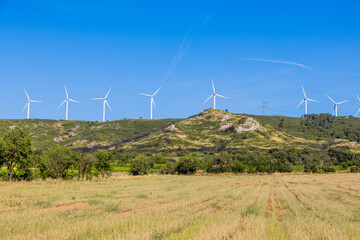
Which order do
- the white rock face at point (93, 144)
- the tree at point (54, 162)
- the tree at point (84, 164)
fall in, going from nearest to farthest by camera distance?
the tree at point (54, 162), the tree at point (84, 164), the white rock face at point (93, 144)

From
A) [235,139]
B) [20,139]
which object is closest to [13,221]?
[20,139]

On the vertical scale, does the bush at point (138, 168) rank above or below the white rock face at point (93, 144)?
below

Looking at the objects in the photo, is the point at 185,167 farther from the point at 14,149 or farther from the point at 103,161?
the point at 14,149

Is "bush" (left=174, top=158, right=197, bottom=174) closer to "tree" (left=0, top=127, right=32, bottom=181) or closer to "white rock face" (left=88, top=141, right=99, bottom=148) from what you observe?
"tree" (left=0, top=127, right=32, bottom=181)

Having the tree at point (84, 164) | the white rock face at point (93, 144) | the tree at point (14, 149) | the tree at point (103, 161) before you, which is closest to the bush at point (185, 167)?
the tree at point (103, 161)

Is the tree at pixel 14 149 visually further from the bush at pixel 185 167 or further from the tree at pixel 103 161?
the bush at pixel 185 167

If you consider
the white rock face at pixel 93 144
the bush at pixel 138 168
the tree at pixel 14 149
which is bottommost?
the bush at pixel 138 168

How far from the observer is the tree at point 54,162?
52188 millimetres

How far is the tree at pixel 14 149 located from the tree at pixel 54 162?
334cm

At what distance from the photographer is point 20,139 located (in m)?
48.5

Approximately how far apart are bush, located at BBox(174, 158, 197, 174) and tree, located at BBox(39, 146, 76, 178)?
39.9 m

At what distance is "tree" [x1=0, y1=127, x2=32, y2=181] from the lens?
153 feet

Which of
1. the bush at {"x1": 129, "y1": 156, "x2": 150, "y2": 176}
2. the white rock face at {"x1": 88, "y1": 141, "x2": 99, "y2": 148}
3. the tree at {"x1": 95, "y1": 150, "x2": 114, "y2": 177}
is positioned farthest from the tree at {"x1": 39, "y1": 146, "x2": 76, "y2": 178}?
the white rock face at {"x1": 88, "y1": 141, "x2": 99, "y2": 148}

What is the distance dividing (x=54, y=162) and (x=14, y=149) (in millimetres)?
6925
